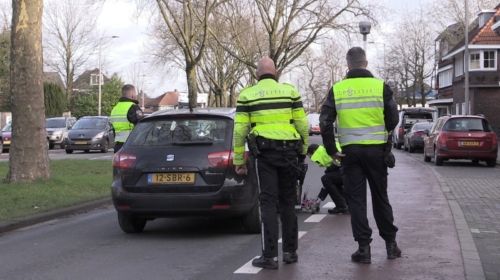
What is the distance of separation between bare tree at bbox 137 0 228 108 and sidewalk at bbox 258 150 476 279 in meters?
8.73

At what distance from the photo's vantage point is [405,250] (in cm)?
798

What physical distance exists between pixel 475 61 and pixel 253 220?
148 feet

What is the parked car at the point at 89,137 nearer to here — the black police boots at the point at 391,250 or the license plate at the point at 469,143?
the license plate at the point at 469,143

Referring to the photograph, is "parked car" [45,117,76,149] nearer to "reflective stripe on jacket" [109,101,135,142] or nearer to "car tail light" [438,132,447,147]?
"car tail light" [438,132,447,147]

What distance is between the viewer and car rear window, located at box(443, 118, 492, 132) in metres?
23.2

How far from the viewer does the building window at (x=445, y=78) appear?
64.1 m

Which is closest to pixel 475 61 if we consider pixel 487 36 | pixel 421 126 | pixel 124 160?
pixel 487 36

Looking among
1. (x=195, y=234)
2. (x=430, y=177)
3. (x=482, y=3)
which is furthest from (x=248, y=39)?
(x=195, y=234)

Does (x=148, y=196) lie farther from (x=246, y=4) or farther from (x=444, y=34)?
(x=444, y=34)

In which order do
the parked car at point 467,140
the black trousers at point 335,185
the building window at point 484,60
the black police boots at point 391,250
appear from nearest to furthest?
the black police boots at point 391,250, the black trousers at point 335,185, the parked car at point 467,140, the building window at point 484,60

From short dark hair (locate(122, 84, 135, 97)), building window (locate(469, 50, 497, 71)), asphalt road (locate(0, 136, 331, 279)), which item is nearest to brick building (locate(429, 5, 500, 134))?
building window (locate(469, 50, 497, 71))

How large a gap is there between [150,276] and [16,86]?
26.1 ft

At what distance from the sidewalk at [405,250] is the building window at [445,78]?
5405 cm

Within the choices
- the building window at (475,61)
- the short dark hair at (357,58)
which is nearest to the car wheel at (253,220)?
the short dark hair at (357,58)
